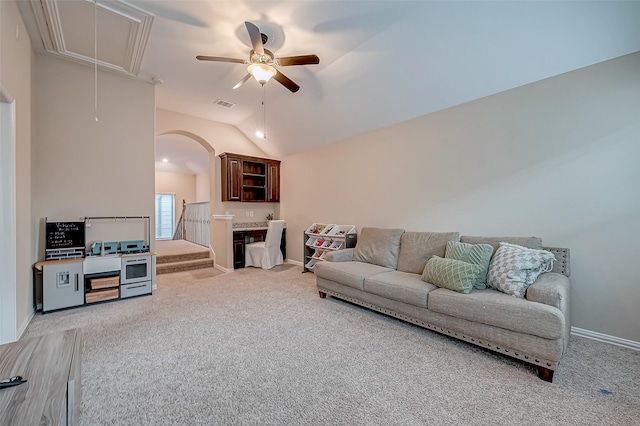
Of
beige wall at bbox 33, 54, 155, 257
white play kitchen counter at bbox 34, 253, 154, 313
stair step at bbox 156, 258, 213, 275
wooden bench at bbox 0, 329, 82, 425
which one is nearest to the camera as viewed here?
wooden bench at bbox 0, 329, 82, 425

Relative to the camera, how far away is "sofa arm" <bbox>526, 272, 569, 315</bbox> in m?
2.02

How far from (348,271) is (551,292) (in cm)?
197

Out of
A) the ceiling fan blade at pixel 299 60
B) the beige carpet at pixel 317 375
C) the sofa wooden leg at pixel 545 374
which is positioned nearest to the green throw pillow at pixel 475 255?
the beige carpet at pixel 317 375

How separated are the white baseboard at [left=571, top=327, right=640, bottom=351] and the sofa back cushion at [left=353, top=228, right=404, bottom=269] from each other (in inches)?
75.5

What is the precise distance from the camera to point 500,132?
3098 millimetres

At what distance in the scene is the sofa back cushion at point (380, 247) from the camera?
12.1ft

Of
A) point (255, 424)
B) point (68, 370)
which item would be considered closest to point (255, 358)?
point (255, 424)

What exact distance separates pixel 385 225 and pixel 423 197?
794 mm

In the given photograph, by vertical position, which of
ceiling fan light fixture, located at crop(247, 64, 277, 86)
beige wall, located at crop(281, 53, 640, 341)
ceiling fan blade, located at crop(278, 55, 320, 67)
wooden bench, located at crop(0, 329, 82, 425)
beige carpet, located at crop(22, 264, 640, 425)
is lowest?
beige carpet, located at crop(22, 264, 640, 425)

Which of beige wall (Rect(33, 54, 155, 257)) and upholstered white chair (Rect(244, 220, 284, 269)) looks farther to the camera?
upholstered white chair (Rect(244, 220, 284, 269))

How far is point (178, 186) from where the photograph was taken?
33.9 feet

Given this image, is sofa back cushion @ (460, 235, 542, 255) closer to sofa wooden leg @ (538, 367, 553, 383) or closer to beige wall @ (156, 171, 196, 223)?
sofa wooden leg @ (538, 367, 553, 383)

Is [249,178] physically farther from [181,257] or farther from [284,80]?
[284,80]

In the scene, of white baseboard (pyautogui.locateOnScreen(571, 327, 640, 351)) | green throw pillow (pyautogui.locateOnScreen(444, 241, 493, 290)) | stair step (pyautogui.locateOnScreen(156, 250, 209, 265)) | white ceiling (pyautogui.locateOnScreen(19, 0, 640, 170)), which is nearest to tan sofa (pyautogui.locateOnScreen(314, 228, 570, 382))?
green throw pillow (pyautogui.locateOnScreen(444, 241, 493, 290))
